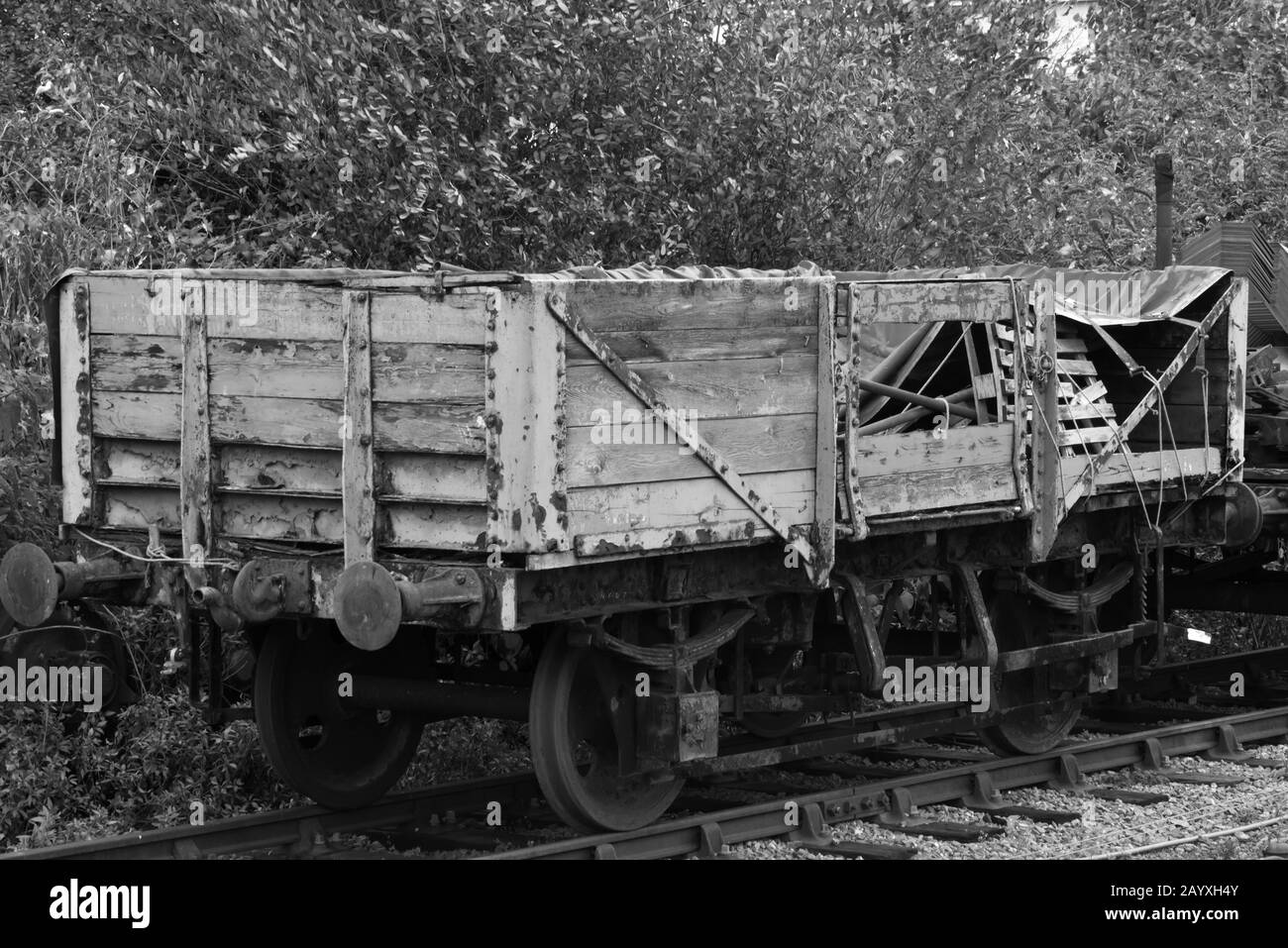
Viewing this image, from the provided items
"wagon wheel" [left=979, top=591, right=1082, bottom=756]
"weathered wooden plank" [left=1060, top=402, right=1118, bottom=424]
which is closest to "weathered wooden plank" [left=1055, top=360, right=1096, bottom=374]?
"weathered wooden plank" [left=1060, top=402, right=1118, bottom=424]

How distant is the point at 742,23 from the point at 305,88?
327 centimetres

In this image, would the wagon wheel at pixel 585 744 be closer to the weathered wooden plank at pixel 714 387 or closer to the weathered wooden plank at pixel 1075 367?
the weathered wooden plank at pixel 714 387

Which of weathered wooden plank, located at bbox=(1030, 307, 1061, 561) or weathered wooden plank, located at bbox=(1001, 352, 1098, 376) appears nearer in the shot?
weathered wooden plank, located at bbox=(1030, 307, 1061, 561)

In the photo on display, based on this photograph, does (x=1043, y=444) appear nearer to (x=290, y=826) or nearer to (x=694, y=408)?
(x=694, y=408)

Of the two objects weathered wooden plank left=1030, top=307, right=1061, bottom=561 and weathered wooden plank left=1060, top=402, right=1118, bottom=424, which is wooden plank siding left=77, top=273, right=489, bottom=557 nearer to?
weathered wooden plank left=1030, top=307, right=1061, bottom=561

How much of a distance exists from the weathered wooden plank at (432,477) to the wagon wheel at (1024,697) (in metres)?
4.08

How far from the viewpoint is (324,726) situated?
8086 millimetres

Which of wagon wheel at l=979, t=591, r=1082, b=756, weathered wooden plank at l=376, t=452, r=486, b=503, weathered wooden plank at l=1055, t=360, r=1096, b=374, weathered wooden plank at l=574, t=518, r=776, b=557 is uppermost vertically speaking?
weathered wooden plank at l=1055, t=360, r=1096, b=374

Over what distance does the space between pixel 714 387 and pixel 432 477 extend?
4.14ft

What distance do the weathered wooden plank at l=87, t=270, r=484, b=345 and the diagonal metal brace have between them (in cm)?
33

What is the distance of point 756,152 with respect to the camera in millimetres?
11781

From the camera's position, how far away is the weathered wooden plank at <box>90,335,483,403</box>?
6.48m

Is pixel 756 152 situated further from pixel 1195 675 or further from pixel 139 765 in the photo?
pixel 139 765

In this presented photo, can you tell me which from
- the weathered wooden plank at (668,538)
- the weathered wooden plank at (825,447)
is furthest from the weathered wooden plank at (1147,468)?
the weathered wooden plank at (668,538)
